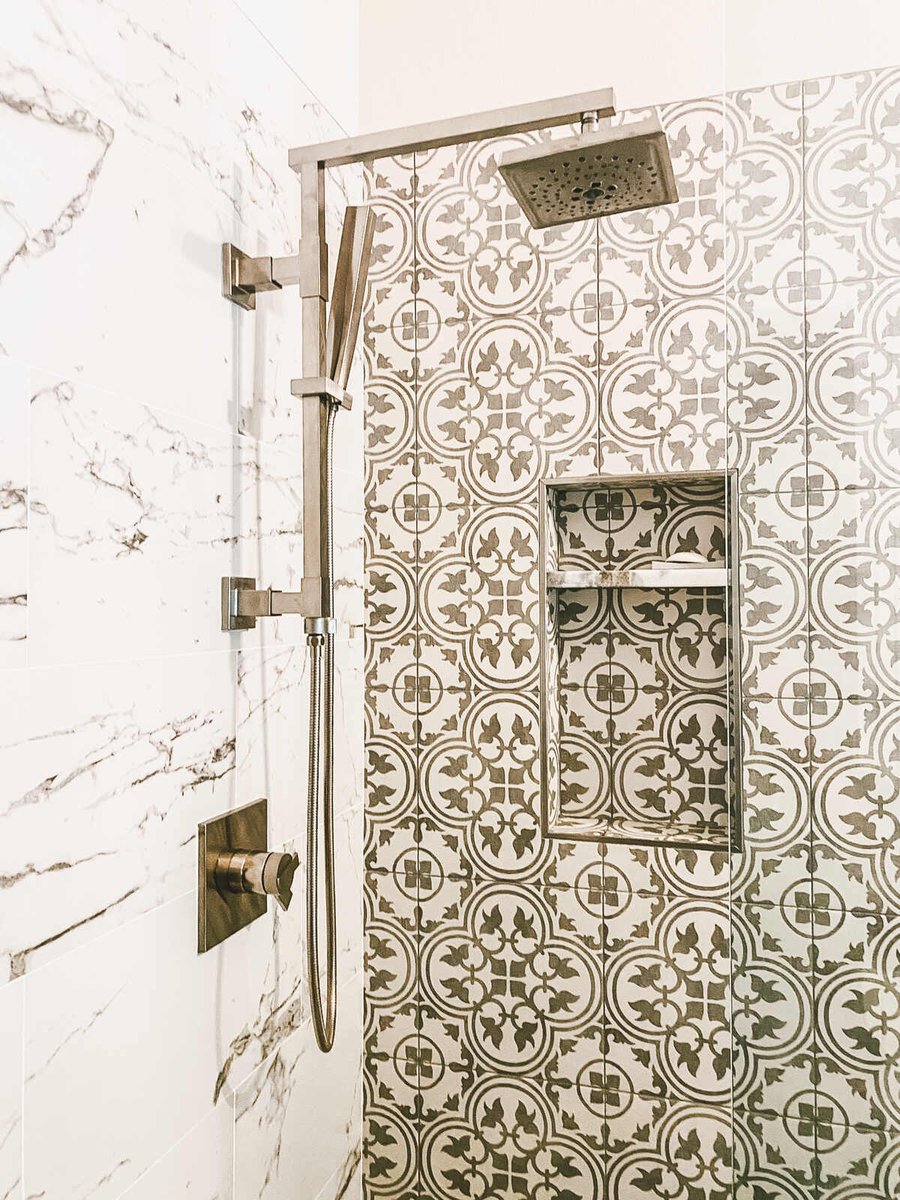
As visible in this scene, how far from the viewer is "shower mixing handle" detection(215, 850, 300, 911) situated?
1.11 meters

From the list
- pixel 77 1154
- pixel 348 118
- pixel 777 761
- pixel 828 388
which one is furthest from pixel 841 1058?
pixel 348 118

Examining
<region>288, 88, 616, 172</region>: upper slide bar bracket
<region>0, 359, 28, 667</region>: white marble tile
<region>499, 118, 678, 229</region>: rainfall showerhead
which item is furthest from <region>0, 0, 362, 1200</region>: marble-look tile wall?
<region>499, 118, 678, 229</region>: rainfall showerhead

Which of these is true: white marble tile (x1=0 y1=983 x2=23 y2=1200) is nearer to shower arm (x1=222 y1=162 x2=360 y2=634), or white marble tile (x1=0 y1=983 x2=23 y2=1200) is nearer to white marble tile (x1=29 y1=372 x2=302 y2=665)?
white marble tile (x1=29 y1=372 x2=302 y2=665)

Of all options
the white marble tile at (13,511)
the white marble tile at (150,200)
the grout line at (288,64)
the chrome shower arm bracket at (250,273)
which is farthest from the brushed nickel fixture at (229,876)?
the grout line at (288,64)

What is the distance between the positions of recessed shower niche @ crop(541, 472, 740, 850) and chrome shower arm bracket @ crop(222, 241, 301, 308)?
0.51m

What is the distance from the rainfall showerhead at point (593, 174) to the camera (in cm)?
98

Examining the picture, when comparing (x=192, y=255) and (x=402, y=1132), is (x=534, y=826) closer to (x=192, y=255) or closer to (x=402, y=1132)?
(x=402, y=1132)

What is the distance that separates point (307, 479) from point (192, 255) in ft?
0.92

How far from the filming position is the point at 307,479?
3.80ft

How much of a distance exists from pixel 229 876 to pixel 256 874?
Answer: 31 mm

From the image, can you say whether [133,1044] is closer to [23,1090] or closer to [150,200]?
[23,1090]

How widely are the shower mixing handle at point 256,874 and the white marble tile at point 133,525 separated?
25 centimetres

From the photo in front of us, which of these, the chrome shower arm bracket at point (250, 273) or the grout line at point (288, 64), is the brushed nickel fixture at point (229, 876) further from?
the grout line at point (288, 64)

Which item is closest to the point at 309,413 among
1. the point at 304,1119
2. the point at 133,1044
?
the point at 133,1044
